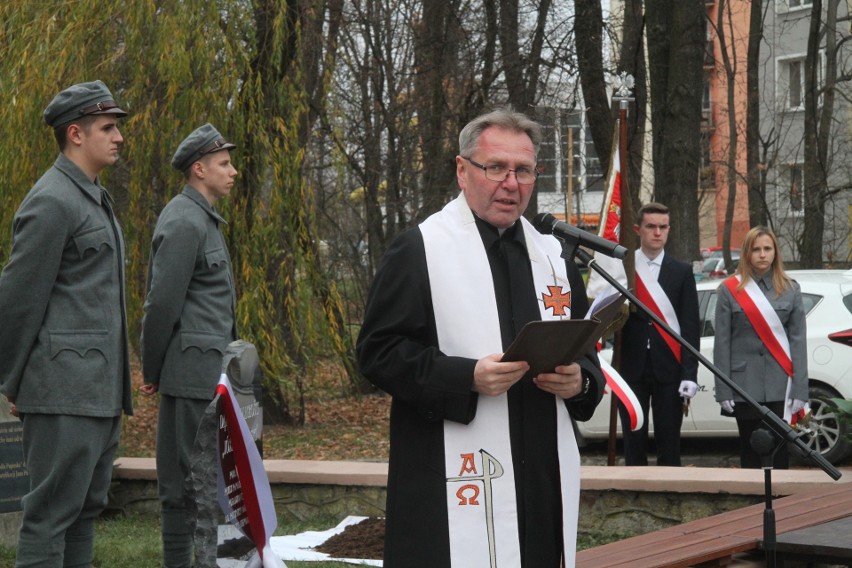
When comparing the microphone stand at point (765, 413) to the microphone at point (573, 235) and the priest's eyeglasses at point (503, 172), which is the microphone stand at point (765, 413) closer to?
the microphone at point (573, 235)

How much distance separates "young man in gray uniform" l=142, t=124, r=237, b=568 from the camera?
5809 millimetres

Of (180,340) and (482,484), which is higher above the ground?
(180,340)

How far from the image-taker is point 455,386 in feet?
11.8

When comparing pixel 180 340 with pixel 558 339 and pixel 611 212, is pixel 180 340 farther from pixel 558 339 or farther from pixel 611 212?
pixel 611 212

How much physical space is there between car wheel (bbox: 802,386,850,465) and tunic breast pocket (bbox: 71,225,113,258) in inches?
291

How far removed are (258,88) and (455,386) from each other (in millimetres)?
8622

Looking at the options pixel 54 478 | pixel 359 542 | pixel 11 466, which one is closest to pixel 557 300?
pixel 54 478

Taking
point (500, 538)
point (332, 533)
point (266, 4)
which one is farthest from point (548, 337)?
point (266, 4)

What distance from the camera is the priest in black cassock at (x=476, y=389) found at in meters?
3.68

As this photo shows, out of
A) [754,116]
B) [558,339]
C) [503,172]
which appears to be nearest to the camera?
[558,339]

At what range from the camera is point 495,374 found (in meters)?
3.52

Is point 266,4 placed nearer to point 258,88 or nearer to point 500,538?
point 258,88

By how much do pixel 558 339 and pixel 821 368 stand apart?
8500 mm

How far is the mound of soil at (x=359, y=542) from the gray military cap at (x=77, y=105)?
2996 mm
